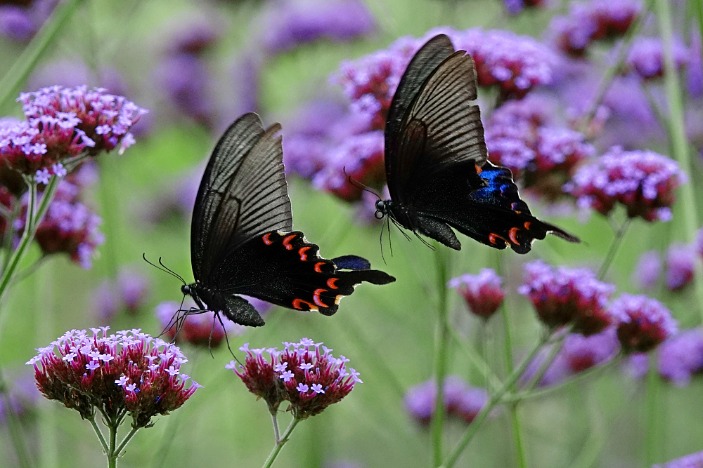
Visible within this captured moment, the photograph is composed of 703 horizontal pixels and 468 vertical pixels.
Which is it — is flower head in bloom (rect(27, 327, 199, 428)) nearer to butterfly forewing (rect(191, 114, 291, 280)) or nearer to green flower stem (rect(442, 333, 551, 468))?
butterfly forewing (rect(191, 114, 291, 280))

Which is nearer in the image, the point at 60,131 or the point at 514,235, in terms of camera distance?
the point at 60,131

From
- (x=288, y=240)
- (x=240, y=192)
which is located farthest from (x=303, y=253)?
(x=240, y=192)

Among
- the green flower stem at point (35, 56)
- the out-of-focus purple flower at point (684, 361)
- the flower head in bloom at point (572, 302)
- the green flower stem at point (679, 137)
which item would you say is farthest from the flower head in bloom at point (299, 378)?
the out-of-focus purple flower at point (684, 361)

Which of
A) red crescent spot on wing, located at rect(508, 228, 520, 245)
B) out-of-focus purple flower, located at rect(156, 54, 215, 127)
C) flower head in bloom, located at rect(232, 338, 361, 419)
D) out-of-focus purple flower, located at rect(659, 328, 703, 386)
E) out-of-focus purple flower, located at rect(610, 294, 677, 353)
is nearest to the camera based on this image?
flower head in bloom, located at rect(232, 338, 361, 419)

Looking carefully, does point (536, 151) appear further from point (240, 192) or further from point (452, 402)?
point (452, 402)

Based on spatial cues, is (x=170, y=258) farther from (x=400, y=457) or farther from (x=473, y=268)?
(x=473, y=268)

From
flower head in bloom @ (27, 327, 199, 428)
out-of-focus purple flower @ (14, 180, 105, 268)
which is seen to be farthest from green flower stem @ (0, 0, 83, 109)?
flower head in bloom @ (27, 327, 199, 428)

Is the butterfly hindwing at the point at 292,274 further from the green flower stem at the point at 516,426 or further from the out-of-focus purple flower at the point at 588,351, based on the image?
the out-of-focus purple flower at the point at 588,351
